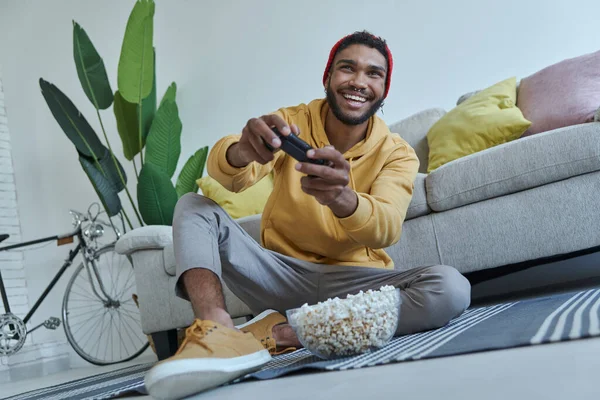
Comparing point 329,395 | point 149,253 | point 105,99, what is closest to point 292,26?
point 105,99

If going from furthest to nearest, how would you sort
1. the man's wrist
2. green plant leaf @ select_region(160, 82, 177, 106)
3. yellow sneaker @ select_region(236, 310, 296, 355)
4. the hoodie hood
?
green plant leaf @ select_region(160, 82, 177, 106) → the hoodie hood → yellow sneaker @ select_region(236, 310, 296, 355) → the man's wrist

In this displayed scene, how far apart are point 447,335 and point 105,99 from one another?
2812mm

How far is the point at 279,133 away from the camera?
124 centimetres

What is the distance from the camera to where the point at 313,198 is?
5.32ft

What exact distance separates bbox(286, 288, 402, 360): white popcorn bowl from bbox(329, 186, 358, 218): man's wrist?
7.7 inches

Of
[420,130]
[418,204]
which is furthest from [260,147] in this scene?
[420,130]

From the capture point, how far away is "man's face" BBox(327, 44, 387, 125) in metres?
1.73

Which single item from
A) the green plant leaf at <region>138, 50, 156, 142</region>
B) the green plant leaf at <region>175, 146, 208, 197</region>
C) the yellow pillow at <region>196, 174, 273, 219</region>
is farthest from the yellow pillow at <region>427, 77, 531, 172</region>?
the green plant leaf at <region>138, 50, 156, 142</region>

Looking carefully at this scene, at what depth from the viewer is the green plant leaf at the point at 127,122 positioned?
11.5 ft

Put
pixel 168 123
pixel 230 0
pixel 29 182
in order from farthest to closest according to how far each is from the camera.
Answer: pixel 29 182, pixel 230 0, pixel 168 123

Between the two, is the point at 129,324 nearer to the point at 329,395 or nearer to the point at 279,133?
the point at 279,133

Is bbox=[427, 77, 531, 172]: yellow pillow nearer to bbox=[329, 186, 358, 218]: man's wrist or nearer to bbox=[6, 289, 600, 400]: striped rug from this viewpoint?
bbox=[6, 289, 600, 400]: striped rug

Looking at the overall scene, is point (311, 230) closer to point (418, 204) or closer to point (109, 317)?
point (418, 204)

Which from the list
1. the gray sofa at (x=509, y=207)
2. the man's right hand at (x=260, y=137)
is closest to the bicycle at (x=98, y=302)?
the gray sofa at (x=509, y=207)
